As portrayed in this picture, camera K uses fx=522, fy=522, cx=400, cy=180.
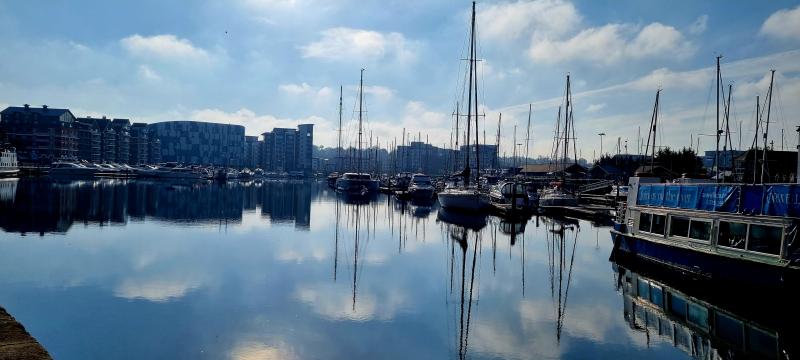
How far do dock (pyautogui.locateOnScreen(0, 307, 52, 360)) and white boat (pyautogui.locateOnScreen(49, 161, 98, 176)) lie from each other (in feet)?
488

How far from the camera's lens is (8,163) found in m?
117

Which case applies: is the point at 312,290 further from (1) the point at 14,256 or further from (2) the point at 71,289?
(1) the point at 14,256

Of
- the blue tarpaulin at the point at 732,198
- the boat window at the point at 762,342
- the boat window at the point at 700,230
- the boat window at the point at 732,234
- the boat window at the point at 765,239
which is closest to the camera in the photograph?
the boat window at the point at 762,342

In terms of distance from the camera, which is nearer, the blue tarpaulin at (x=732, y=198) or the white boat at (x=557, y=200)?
the blue tarpaulin at (x=732, y=198)

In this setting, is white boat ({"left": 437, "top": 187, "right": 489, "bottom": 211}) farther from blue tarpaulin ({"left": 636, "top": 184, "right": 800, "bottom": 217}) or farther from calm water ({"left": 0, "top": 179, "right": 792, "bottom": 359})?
blue tarpaulin ({"left": 636, "top": 184, "right": 800, "bottom": 217})

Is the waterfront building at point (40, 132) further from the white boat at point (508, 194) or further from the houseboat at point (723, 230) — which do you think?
the houseboat at point (723, 230)

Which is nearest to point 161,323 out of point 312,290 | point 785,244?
point 312,290

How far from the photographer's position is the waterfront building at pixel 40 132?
15738 centimetres

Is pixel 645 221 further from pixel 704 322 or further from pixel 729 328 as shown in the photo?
pixel 729 328

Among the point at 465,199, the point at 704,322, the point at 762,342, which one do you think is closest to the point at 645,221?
the point at 704,322

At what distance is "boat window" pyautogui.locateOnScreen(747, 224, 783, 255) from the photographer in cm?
1898

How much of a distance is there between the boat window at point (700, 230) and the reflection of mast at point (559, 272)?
5837mm

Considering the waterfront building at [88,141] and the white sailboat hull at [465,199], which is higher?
the waterfront building at [88,141]

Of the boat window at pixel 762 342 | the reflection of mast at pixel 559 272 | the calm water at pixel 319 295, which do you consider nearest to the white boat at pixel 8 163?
the calm water at pixel 319 295
